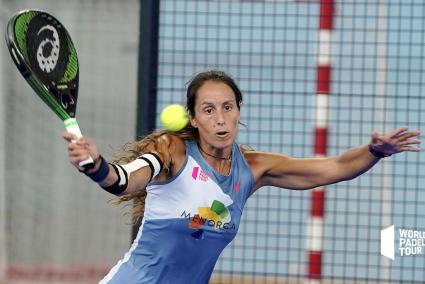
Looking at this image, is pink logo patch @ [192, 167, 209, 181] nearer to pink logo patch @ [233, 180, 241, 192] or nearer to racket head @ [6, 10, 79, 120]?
pink logo patch @ [233, 180, 241, 192]

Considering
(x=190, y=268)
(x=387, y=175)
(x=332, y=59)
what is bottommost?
(x=190, y=268)

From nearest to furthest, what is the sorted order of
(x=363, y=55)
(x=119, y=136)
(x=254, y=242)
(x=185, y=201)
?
(x=185, y=201), (x=363, y=55), (x=254, y=242), (x=119, y=136)

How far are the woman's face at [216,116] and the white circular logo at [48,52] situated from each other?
72 cm

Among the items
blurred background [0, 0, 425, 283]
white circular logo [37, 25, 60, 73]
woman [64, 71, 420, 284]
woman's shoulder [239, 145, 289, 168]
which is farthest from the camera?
blurred background [0, 0, 425, 283]

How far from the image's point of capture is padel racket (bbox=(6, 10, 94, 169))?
16.5 feet

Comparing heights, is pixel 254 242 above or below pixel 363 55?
below

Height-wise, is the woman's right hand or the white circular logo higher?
the white circular logo

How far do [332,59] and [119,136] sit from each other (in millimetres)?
2450

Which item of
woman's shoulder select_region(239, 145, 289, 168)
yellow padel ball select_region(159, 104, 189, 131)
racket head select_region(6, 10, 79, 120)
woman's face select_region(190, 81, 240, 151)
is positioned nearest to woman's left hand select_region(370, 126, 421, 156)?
woman's shoulder select_region(239, 145, 289, 168)

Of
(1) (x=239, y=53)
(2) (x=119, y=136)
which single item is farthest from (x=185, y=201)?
(2) (x=119, y=136)

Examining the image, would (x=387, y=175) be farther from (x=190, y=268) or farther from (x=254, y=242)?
(x=190, y=268)

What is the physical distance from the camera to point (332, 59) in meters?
7.63

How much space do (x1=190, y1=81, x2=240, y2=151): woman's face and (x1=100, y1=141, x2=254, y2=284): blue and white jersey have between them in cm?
10

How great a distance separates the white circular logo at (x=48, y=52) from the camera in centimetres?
515
